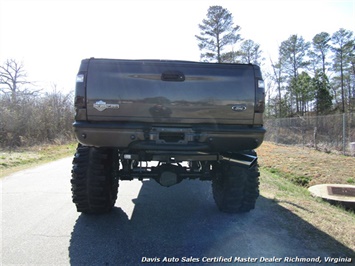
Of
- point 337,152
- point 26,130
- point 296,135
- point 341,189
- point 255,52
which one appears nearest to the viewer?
point 341,189

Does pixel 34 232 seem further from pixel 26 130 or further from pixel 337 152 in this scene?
pixel 26 130

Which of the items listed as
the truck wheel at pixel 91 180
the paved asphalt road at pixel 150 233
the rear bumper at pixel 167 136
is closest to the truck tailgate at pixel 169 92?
the rear bumper at pixel 167 136

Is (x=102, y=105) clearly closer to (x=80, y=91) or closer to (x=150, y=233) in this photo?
(x=80, y=91)

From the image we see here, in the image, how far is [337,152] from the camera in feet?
45.8

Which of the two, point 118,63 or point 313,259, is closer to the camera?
point 313,259

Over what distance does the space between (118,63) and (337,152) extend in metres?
13.6

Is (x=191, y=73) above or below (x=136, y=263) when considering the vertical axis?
above

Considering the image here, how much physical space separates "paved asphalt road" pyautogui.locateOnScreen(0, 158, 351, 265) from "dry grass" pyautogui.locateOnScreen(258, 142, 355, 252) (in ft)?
0.77

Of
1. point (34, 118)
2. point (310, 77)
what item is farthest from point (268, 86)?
point (34, 118)

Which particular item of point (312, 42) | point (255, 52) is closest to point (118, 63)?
point (255, 52)

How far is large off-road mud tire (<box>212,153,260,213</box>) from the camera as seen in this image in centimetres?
442

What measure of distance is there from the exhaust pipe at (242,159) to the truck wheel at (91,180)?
5.92ft

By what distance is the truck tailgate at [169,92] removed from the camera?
3.54m

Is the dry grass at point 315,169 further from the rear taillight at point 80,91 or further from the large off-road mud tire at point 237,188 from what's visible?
the rear taillight at point 80,91
